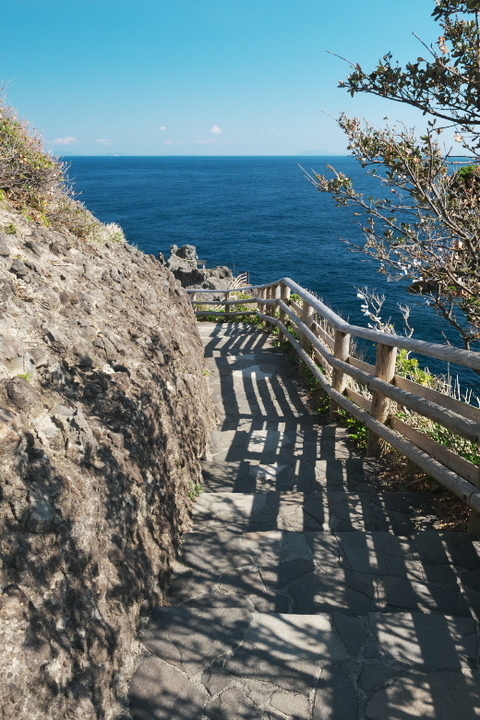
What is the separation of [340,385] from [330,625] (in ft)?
11.5

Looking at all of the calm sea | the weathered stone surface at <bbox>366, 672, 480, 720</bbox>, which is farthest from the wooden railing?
the calm sea

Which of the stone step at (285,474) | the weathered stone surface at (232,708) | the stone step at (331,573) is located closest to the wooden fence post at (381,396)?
the stone step at (285,474)

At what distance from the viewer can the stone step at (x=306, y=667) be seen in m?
2.19

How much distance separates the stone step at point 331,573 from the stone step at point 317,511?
31cm

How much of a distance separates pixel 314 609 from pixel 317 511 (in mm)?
1188

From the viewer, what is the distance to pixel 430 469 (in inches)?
143

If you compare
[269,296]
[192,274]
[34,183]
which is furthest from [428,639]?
[192,274]

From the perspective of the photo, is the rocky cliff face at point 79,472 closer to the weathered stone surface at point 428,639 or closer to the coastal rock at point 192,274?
the weathered stone surface at point 428,639

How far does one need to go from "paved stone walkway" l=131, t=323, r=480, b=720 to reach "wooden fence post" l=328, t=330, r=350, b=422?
1165mm

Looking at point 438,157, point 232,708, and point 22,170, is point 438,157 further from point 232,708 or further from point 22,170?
point 22,170

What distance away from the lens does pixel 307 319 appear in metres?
7.27

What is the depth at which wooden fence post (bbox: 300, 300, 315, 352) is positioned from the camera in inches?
283

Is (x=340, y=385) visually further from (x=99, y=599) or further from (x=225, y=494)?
(x=99, y=599)

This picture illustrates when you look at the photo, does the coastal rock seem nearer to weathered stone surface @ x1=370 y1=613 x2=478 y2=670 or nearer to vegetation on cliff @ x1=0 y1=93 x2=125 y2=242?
vegetation on cliff @ x1=0 y1=93 x2=125 y2=242
